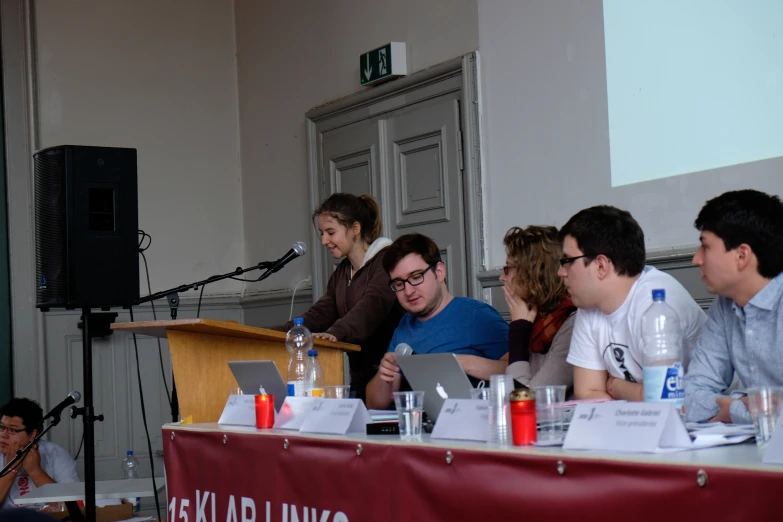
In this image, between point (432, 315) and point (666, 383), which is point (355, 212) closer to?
point (432, 315)

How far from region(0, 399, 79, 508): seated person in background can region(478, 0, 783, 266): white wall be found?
7.28 ft

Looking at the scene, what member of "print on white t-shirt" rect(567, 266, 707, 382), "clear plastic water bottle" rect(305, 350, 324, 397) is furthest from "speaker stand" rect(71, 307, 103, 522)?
"print on white t-shirt" rect(567, 266, 707, 382)

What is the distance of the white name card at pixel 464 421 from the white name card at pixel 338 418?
254 millimetres

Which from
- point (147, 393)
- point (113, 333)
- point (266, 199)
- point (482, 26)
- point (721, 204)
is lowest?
point (147, 393)

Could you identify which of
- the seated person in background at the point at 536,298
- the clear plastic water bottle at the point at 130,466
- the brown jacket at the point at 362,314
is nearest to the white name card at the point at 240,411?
the brown jacket at the point at 362,314

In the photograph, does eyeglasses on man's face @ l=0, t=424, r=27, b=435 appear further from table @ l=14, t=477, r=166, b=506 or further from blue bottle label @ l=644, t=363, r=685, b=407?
blue bottle label @ l=644, t=363, r=685, b=407

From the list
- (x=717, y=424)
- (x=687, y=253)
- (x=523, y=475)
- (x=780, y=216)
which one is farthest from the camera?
(x=687, y=253)

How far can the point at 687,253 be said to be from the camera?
125 inches

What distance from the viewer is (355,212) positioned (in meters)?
3.36

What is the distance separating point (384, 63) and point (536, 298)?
95.8 inches

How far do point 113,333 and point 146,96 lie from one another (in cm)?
146

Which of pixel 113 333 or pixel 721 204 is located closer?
pixel 721 204

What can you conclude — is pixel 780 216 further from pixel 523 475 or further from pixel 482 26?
pixel 482 26

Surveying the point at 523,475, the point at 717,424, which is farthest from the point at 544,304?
the point at 523,475
